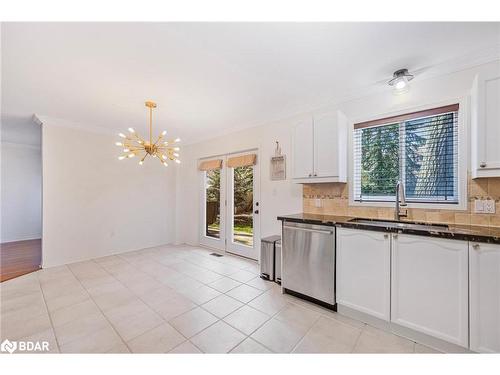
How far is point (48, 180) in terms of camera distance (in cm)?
357

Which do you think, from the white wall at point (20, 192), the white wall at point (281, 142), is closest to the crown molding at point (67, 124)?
the white wall at point (281, 142)

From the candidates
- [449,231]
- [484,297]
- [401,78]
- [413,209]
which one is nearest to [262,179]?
[413,209]

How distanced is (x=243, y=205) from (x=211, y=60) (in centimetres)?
262

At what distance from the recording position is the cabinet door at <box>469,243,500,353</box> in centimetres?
144

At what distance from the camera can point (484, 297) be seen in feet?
4.85

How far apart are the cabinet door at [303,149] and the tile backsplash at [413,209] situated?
0.35 m

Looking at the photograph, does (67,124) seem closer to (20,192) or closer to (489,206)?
(20,192)

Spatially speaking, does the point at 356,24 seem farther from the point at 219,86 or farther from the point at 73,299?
the point at 73,299

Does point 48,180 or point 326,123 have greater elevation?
point 326,123

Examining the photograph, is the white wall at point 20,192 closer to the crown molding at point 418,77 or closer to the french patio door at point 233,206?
the french patio door at point 233,206

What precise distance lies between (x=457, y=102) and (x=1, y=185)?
8.68 metres

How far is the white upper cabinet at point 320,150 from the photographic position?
2539 mm

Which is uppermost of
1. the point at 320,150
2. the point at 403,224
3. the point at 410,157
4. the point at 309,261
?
the point at 320,150
